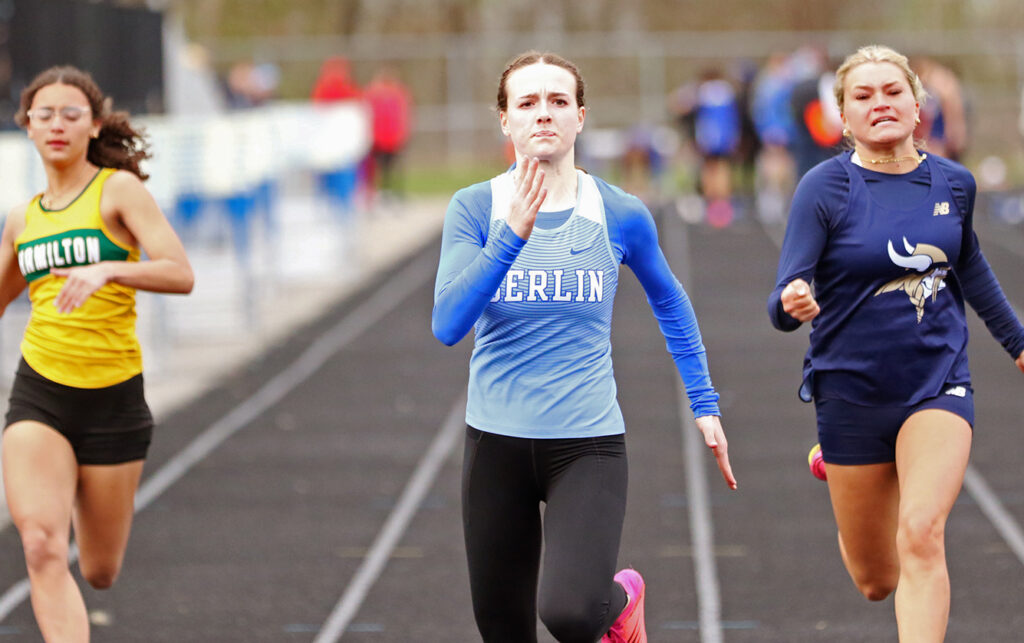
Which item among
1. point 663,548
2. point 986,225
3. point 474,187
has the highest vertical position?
point 474,187

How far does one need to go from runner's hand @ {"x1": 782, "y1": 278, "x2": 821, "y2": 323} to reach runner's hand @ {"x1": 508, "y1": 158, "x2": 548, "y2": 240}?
80 centimetres

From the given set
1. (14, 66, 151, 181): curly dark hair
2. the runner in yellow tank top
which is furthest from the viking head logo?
(14, 66, 151, 181): curly dark hair

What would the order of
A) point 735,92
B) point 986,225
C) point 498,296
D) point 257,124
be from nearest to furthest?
point 498,296 → point 257,124 → point 986,225 → point 735,92

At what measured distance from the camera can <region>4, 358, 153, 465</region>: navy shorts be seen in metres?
5.11

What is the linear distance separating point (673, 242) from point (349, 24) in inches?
861

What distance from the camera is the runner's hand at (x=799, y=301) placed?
177 inches

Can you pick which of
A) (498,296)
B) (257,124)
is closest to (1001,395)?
(257,124)

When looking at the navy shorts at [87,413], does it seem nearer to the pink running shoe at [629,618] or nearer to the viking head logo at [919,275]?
the pink running shoe at [629,618]

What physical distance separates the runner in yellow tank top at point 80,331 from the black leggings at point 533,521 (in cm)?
131

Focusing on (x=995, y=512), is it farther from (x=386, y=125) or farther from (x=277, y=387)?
(x=386, y=125)

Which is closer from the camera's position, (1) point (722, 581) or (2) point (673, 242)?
(1) point (722, 581)

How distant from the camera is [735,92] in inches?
969

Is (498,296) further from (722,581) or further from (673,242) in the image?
(673,242)

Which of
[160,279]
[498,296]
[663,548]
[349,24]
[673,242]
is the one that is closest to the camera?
[498,296]
